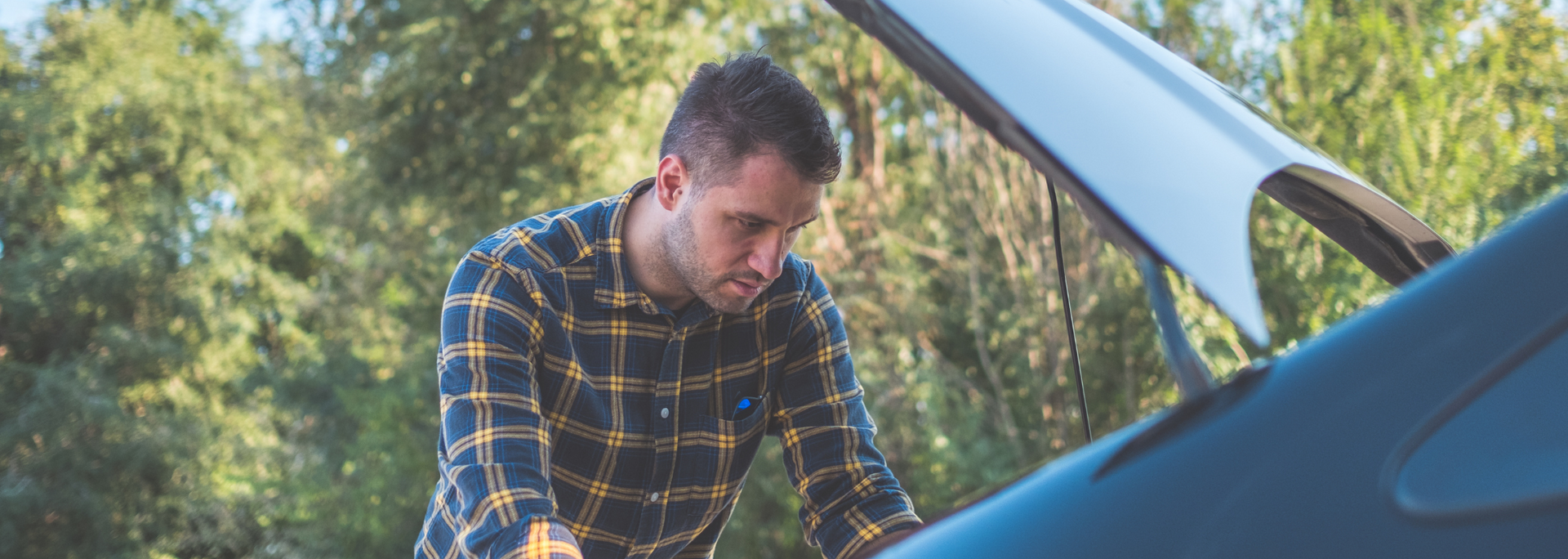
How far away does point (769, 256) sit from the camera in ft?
4.90

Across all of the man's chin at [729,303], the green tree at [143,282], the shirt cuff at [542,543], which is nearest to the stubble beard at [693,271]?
the man's chin at [729,303]

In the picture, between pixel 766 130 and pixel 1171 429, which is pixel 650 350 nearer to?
pixel 766 130

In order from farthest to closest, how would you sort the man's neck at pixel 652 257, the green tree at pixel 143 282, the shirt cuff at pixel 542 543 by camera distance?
the green tree at pixel 143 282
the man's neck at pixel 652 257
the shirt cuff at pixel 542 543

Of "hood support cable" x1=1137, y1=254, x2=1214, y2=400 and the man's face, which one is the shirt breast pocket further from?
"hood support cable" x1=1137, y1=254, x2=1214, y2=400

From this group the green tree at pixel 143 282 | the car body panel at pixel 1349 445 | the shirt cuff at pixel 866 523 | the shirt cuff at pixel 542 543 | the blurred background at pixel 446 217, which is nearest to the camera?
the car body panel at pixel 1349 445

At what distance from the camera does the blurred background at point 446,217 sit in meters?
3.97

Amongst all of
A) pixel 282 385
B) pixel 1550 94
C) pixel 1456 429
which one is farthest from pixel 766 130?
pixel 282 385

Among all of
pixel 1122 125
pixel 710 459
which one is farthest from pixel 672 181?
pixel 1122 125

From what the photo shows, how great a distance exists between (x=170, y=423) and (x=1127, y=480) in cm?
1205

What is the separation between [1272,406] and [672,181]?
1088 mm

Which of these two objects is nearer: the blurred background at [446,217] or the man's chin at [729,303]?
the man's chin at [729,303]

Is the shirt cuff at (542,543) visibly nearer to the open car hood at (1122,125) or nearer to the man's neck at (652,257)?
the man's neck at (652,257)

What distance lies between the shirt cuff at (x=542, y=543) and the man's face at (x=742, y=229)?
1.53ft

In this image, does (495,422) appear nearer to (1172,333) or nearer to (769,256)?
(769,256)
